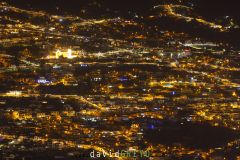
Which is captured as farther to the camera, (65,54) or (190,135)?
(65,54)

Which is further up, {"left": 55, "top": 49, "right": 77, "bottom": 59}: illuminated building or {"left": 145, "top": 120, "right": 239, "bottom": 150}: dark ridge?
{"left": 55, "top": 49, "right": 77, "bottom": 59}: illuminated building

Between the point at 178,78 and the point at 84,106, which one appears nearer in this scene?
the point at 84,106

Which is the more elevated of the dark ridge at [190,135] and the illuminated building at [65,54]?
the illuminated building at [65,54]

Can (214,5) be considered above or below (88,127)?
above

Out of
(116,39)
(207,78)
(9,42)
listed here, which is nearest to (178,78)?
(207,78)

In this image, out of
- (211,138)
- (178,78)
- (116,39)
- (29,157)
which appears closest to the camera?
(29,157)

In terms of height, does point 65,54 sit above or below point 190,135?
above

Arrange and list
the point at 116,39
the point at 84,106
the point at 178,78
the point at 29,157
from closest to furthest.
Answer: the point at 29,157 < the point at 84,106 < the point at 178,78 < the point at 116,39

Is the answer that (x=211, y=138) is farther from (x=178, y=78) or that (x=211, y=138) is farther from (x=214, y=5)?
(x=214, y=5)

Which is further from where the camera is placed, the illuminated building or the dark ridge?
the illuminated building

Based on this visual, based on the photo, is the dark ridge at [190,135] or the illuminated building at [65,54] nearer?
the dark ridge at [190,135]
